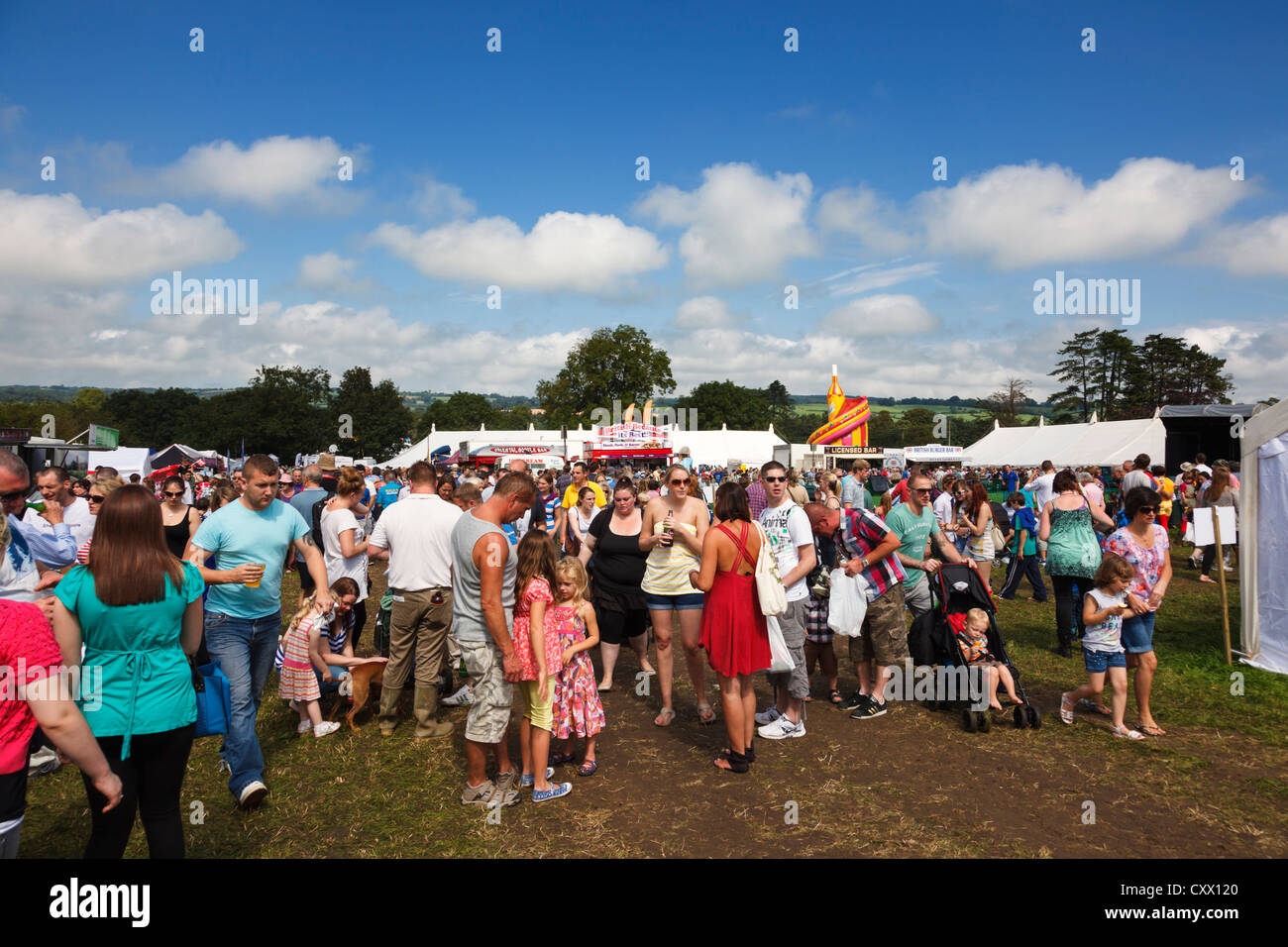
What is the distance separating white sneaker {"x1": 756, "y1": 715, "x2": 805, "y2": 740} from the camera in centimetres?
531

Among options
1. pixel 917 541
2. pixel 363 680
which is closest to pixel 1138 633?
pixel 917 541

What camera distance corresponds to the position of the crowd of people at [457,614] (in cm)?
253

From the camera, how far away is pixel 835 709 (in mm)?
6043

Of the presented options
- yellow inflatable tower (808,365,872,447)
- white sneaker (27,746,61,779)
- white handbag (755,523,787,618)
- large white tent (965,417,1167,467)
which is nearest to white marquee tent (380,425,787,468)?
yellow inflatable tower (808,365,872,447)

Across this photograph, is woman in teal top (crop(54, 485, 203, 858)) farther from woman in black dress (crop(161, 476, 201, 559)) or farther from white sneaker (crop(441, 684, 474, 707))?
woman in black dress (crop(161, 476, 201, 559))

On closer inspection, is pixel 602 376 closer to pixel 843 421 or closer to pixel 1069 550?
pixel 843 421

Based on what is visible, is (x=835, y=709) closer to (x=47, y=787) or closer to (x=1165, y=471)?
(x=47, y=787)

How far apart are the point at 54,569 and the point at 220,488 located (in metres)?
2.54

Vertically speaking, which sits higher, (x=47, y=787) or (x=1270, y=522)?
(x=1270, y=522)

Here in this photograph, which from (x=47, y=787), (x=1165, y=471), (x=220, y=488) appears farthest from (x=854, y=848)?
(x=1165, y=471)

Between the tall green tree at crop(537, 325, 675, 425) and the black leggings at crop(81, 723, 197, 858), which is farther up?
the tall green tree at crop(537, 325, 675, 425)

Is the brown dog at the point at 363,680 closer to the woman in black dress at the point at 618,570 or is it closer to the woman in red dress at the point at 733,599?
the woman in black dress at the point at 618,570

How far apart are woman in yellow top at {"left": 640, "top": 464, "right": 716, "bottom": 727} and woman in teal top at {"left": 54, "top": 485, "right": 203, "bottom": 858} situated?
3.22 metres
